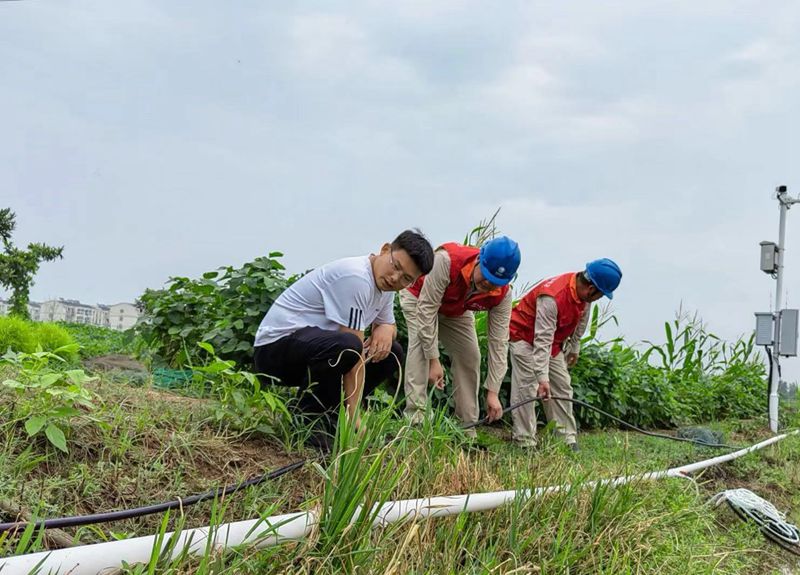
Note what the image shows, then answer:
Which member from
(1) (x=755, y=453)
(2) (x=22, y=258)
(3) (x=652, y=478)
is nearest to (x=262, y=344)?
(3) (x=652, y=478)

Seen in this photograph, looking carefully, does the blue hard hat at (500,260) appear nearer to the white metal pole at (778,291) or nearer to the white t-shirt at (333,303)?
the white t-shirt at (333,303)

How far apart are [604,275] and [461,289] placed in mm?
1118

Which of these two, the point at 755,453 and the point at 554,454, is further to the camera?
the point at 755,453

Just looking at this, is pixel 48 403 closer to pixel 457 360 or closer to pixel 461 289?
pixel 461 289

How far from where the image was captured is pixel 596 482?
3.34 metres

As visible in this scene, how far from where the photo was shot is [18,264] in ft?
41.6

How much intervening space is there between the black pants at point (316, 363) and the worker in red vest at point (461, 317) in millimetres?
812

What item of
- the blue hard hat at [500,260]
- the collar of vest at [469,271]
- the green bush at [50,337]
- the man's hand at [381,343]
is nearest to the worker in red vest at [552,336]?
the collar of vest at [469,271]

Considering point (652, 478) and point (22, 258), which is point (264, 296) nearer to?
point (652, 478)

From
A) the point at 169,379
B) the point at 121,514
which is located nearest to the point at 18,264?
the point at 169,379

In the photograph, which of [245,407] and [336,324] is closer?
[245,407]

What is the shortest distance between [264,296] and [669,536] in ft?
10.00

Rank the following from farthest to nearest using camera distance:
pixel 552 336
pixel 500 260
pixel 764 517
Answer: pixel 552 336, pixel 764 517, pixel 500 260

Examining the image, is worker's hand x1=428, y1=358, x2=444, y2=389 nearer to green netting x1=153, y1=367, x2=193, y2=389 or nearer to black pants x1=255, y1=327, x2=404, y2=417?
black pants x1=255, y1=327, x2=404, y2=417
